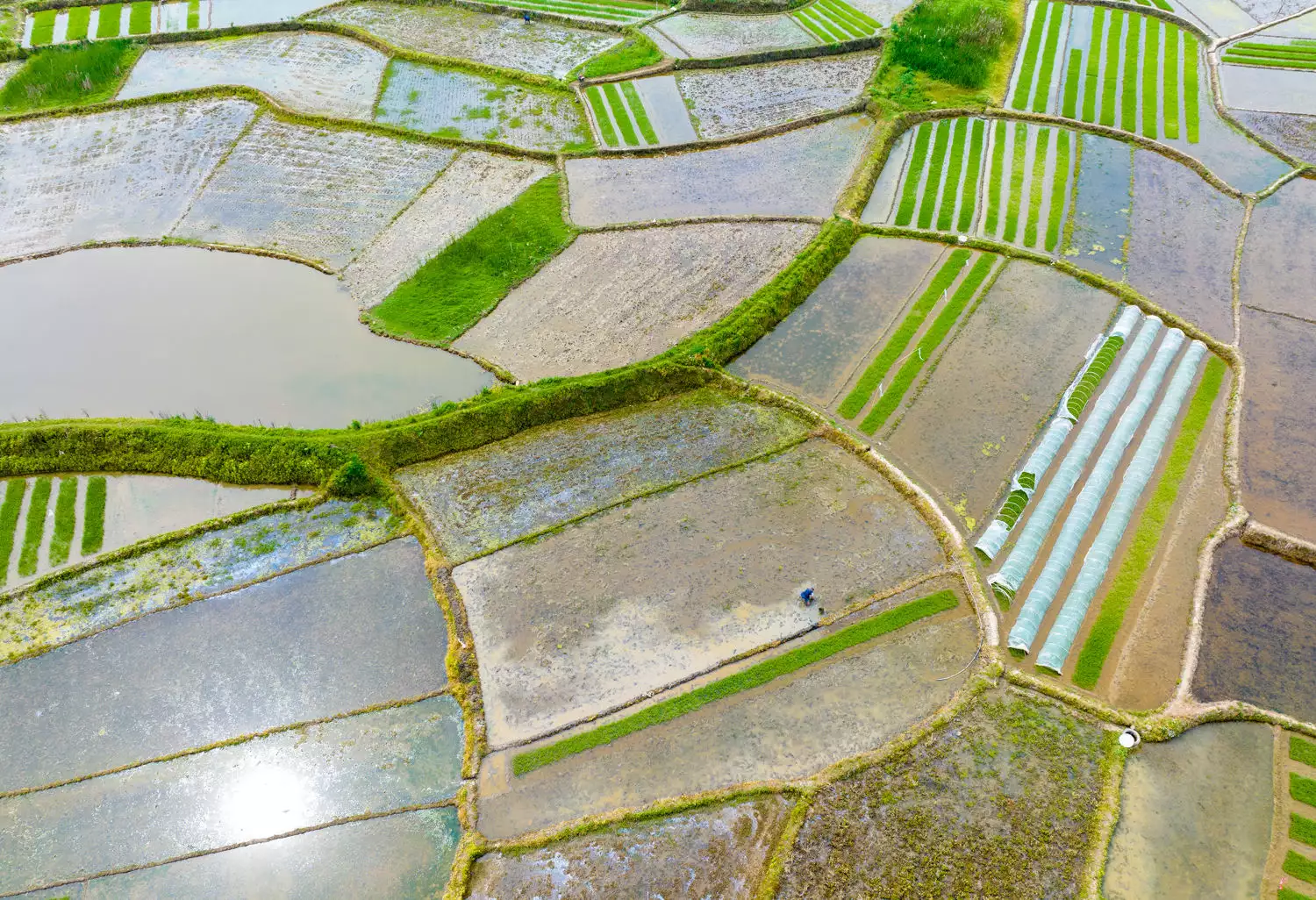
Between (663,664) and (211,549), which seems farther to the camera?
(211,549)

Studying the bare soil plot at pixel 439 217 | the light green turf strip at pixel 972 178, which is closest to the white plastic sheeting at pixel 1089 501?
the light green turf strip at pixel 972 178

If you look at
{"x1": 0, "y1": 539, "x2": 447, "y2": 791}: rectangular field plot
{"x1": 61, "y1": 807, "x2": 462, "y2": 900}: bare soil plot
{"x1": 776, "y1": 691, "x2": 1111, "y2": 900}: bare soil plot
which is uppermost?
{"x1": 776, "y1": 691, "x2": 1111, "y2": 900}: bare soil plot

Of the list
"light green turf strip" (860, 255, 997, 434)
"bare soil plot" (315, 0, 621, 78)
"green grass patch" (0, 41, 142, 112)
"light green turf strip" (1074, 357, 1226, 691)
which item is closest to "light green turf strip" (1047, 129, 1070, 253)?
"light green turf strip" (860, 255, 997, 434)

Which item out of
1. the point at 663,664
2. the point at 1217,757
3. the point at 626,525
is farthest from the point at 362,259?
the point at 1217,757

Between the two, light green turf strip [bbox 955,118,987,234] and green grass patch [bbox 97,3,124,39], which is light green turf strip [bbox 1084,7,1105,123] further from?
green grass patch [bbox 97,3,124,39]

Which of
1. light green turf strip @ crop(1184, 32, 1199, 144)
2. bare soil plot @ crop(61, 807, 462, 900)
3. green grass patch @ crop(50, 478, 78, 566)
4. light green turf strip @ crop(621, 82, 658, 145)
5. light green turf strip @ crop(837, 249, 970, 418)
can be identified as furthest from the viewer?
light green turf strip @ crop(621, 82, 658, 145)

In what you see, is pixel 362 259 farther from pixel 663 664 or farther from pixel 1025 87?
pixel 1025 87

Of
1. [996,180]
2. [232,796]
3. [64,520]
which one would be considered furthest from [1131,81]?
[64,520]
